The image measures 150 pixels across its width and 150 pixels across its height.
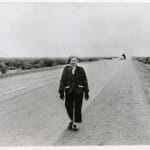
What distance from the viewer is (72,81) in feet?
19.9

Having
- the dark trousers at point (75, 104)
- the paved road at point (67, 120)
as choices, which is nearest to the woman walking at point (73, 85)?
the dark trousers at point (75, 104)

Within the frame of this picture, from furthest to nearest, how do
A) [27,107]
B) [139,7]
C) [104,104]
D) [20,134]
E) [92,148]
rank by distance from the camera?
[104,104] → [27,107] → [139,7] → [20,134] → [92,148]

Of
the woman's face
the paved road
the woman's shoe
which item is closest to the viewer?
the paved road

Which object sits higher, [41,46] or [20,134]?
[41,46]

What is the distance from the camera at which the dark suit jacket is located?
238 inches

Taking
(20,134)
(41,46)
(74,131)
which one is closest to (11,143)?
(20,134)

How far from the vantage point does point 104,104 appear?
904cm

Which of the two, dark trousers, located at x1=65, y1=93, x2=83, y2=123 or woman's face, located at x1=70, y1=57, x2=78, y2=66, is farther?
dark trousers, located at x1=65, y1=93, x2=83, y2=123

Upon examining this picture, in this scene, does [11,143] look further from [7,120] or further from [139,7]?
[139,7]

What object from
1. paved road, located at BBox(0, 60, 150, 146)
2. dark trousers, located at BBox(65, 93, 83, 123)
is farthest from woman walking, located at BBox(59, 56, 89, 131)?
paved road, located at BBox(0, 60, 150, 146)

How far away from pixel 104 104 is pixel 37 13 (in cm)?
371

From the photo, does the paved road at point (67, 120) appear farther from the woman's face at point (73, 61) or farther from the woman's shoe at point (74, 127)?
the woman's face at point (73, 61)

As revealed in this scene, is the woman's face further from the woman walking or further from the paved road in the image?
the paved road

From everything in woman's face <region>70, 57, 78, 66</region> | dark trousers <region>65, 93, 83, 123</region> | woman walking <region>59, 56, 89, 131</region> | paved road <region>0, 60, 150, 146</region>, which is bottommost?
paved road <region>0, 60, 150, 146</region>
